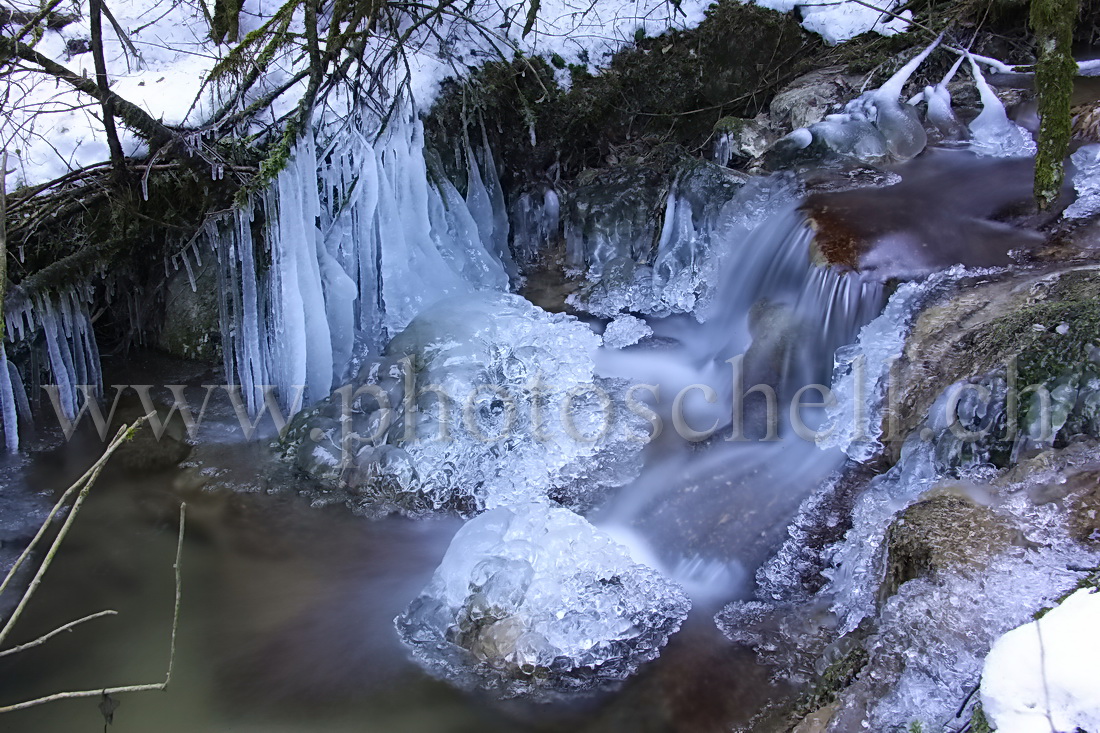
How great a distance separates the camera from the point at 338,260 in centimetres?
446

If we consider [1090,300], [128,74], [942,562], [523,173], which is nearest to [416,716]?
[942,562]

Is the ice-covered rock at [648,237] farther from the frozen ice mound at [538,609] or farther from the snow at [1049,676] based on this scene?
the snow at [1049,676]

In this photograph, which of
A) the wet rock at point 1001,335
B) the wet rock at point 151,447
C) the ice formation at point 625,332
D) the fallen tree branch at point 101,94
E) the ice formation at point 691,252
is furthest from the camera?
the ice formation at point 625,332

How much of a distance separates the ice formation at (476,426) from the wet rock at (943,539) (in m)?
1.46

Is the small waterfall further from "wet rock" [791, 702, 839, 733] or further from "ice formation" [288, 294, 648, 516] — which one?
"wet rock" [791, 702, 839, 733]

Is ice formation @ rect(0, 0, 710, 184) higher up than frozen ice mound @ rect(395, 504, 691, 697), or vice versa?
ice formation @ rect(0, 0, 710, 184)

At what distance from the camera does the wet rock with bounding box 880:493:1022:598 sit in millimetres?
2088

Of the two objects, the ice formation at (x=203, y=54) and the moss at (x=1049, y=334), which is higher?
the ice formation at (x=203, y=54)

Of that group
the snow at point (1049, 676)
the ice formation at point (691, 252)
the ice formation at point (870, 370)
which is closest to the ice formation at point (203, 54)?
the ice formation at point (691, 252)

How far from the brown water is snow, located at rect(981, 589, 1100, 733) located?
1.15 metres

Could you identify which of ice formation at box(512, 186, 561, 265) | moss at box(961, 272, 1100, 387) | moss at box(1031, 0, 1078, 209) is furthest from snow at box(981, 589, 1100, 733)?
ice formation at box(512, 186, 561, 265)

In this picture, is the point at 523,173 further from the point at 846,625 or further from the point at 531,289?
the point at 846,625

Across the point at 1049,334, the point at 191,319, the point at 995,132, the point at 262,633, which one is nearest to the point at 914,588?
the point at 1049,334

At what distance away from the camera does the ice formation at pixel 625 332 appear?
4578 millimetres
